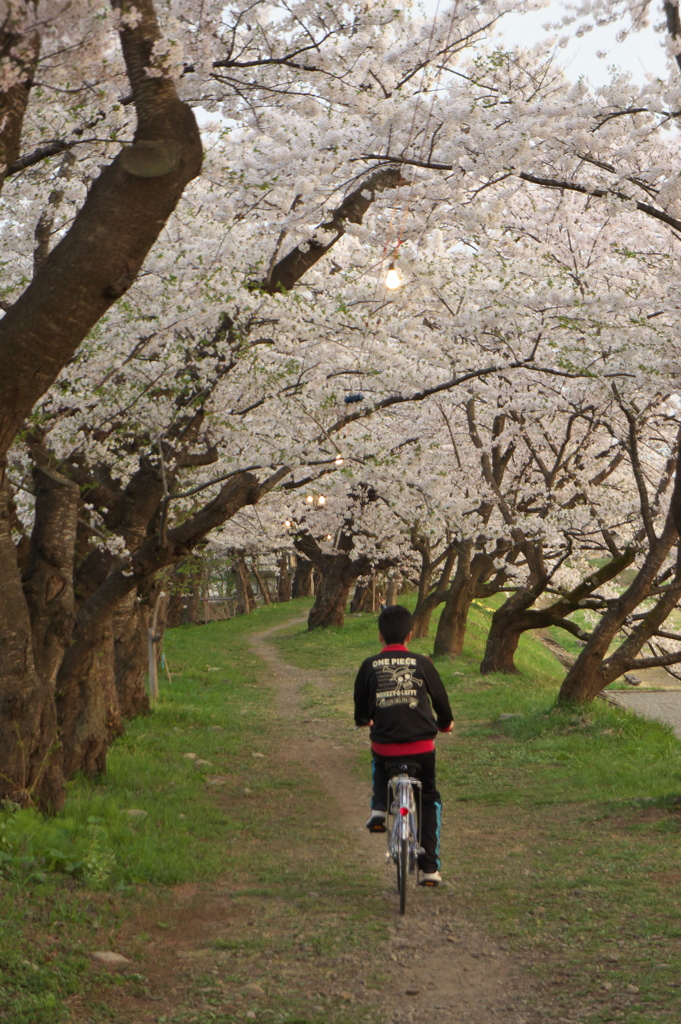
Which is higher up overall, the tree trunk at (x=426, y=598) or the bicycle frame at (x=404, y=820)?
the tree trunk at (x=426, y=598)

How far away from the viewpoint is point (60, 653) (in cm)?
912

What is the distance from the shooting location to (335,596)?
1421 inches

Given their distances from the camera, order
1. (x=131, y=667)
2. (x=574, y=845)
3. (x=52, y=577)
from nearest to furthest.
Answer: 1. (x=574, y=845)
2. (x=52, y=577)
3. (x=131, y=667)

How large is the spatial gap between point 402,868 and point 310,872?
1632mm

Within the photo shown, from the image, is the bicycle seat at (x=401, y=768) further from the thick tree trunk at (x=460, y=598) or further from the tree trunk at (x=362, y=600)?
the tree trunk at (x=362, y=600)

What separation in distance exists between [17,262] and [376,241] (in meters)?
5.50

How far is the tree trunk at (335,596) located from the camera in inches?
1422

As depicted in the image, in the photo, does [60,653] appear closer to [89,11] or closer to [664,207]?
[89,11]

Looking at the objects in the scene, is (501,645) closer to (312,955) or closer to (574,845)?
(574,845)

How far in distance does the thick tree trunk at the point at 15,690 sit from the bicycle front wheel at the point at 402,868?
3.14m

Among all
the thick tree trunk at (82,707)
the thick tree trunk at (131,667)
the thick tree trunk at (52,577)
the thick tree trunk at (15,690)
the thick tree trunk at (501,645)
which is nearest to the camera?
the thick tree trunk at (15,690)

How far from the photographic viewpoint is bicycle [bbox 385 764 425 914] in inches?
259

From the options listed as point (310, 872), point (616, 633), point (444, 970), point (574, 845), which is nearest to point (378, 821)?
point (310, 872)

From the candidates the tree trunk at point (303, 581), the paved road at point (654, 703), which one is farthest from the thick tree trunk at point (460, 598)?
the tree trunk at point (303, 581)
